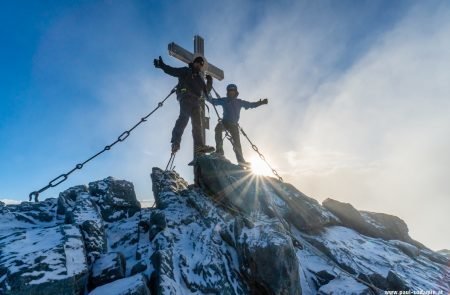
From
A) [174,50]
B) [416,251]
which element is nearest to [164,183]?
[174,50]

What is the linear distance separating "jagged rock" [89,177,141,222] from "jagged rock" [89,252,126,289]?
2.38m

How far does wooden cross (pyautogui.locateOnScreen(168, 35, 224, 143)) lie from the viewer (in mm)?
12461

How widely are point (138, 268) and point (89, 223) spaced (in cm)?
150

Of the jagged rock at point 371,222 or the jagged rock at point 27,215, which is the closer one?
the jagged rock at point 27,215

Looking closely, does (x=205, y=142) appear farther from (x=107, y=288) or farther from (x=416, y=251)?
(x=416, y=251)

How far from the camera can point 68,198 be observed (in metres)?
8.04

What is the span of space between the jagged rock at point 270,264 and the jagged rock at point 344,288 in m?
0.84

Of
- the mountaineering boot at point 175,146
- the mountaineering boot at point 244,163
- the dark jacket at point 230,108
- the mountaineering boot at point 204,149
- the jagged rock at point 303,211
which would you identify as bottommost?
the jagged rock at point 303,211

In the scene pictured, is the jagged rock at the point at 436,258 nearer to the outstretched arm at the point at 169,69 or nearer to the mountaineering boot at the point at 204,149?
the mountaineering boot at the point at 204,149

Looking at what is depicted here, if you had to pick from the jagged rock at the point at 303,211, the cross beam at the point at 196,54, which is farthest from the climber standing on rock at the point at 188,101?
the jagged rock at the point at 303,211

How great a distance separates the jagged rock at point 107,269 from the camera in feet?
17.7

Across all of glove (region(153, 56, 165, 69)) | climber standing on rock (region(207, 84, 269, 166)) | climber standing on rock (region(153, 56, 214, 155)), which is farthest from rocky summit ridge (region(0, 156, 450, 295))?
glove (region(153, 56, 165, 69))

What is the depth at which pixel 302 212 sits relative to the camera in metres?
9.89

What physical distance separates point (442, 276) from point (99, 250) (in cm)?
986
